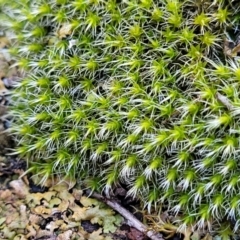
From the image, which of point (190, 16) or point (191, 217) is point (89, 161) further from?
point (190, 16)

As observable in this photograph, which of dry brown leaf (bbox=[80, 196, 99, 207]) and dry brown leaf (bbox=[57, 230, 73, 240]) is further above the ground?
dry brown leaf (bbox=[80, 196, 99, 207])

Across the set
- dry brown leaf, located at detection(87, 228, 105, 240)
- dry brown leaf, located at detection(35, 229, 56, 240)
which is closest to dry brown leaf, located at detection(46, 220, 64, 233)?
dry brown leaf, located at detection(35, 229, 56, 240)

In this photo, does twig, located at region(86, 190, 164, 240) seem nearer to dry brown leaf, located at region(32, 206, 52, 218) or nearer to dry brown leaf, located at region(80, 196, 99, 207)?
dry brown leaf, located at region(80, 196, 99, 207)

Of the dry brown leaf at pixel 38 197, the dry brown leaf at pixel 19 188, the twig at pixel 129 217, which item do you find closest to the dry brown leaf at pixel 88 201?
the twig at pixel 129 217

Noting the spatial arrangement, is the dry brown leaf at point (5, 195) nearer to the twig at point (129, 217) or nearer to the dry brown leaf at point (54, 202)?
the dry brown leaf at point (54, 202)

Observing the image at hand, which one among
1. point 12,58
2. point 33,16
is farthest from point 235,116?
point 12,58
